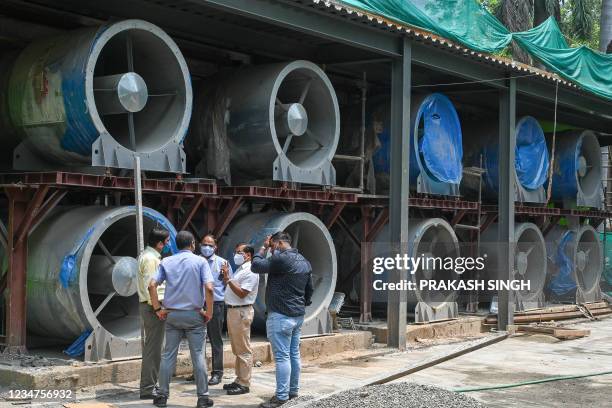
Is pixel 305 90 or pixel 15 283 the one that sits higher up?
pixel 305 90

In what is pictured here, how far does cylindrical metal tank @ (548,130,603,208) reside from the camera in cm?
2055

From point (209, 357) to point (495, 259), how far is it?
26.5ft

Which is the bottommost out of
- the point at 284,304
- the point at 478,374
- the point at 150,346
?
the point at 478,374

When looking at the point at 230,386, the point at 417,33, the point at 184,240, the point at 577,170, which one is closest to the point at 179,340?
the point at 184,240

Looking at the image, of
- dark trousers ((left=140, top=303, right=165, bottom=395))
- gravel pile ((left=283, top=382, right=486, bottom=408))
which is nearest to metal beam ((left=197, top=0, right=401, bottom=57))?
dark trousers ((left=140, top=303, right=165, bottom=395))

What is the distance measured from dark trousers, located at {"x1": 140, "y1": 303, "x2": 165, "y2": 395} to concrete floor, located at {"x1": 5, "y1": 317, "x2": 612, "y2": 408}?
0.25 metres

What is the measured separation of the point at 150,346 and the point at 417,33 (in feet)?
22.8

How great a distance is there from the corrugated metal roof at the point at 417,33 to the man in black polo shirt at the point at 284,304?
4.11 m

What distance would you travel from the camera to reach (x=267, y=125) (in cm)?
1238

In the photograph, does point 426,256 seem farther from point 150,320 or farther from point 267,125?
point 150,320

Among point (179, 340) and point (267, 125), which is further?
point (267, 125)

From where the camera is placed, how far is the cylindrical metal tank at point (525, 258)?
707 inches

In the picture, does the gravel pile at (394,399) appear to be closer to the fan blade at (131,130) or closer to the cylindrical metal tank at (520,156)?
the fan blade at (131,130)

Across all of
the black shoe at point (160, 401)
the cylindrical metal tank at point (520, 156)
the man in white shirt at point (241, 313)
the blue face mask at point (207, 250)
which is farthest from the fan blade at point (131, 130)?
the cylindrical metal tank at point (520, 156)
